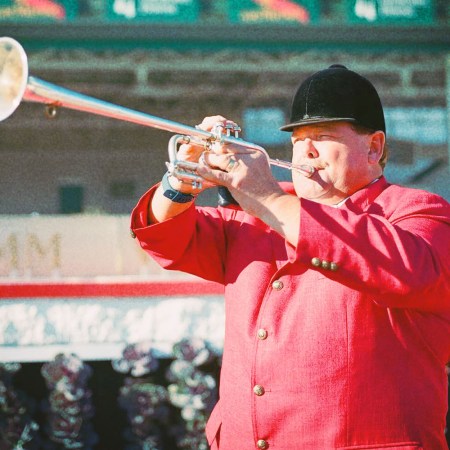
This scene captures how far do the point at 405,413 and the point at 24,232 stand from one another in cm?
287

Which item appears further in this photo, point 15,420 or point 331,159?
point 15,420

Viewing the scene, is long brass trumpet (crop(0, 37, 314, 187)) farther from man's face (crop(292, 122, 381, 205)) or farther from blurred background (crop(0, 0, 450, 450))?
blurred background (crop(0, 0, 450, 450))

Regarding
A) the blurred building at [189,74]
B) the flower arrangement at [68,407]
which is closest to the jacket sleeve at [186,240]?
the flower arrangement at [68,407]

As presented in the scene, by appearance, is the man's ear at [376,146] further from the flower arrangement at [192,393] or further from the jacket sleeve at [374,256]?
the flower arrangement at [192,393]

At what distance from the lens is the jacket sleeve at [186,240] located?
192 centimetres

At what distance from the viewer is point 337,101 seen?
1841 mm

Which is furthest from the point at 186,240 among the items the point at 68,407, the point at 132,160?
the point at 132,160

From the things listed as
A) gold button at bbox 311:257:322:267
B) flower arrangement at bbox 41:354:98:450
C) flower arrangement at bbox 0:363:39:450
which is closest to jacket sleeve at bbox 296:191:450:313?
gold button at bbox 311:257:322:267

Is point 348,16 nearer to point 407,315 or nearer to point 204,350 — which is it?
point 204,350

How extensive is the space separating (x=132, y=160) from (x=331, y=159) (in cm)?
303

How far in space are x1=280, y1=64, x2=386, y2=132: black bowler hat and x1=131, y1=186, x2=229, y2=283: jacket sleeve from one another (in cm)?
36

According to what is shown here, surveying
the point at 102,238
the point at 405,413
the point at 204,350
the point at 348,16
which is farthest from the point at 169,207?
the point at 348,16

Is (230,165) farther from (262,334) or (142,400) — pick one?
(142,400)

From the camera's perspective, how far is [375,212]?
181cm
